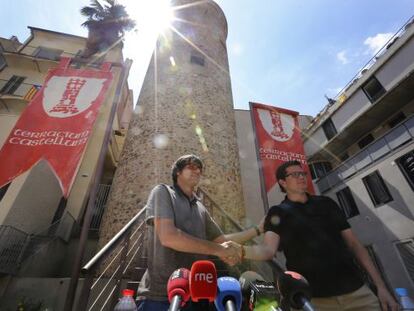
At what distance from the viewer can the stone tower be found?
623cm

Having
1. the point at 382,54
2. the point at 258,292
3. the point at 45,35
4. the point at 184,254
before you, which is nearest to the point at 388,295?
the point at 258,292

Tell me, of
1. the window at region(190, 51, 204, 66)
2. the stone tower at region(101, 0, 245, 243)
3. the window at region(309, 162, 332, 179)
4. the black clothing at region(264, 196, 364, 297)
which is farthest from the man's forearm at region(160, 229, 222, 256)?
the window at region(309, 162, 332, 179)

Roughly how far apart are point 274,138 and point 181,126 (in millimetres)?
3058

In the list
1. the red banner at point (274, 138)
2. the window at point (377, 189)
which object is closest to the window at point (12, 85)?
the red banner at point (274, 138)

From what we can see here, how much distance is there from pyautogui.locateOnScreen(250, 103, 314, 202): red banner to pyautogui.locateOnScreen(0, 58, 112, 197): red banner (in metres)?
3.34

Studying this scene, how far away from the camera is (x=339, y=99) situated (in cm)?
1384

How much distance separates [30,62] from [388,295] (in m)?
14.0

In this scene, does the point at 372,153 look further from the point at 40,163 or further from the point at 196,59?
the point at 40,163

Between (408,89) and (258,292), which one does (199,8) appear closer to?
(408,89)

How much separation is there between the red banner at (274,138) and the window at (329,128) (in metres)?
9.35

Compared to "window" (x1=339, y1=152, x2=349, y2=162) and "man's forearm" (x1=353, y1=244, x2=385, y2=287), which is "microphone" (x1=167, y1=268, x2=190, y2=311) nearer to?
"man's forearm" (x1=353, y1=244, x2=385, y2=287)

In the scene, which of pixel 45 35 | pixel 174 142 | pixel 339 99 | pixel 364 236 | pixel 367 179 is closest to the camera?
pixel 174 142

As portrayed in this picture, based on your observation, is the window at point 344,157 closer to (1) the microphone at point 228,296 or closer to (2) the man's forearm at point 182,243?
(2) the man's forearm at point 182,243

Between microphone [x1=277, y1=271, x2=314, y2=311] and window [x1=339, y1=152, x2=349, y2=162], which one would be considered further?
window [x1=339, y1=152, x2=349, y2=162]
